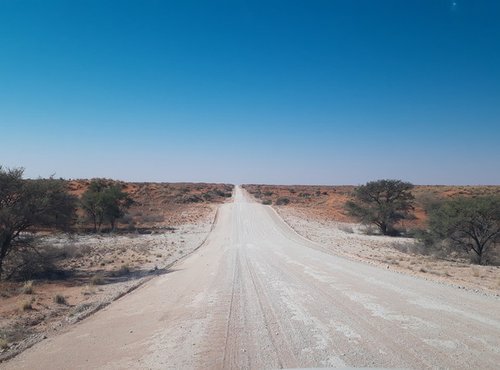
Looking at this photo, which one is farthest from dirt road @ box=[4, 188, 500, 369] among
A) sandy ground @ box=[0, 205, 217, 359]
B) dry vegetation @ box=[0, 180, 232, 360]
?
dry vegetation @ box=[0, 180, 232, 360]

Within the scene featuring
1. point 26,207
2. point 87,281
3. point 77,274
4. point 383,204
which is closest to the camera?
point 87,281

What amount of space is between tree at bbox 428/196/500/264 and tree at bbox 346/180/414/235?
1285 cm

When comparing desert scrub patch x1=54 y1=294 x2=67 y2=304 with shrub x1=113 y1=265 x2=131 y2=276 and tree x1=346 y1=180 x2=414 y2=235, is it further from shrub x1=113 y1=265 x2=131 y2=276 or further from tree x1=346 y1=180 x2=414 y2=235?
tree x1=346 y1=180 x2=414 y2=235

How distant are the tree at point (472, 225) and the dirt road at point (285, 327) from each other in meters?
15.0

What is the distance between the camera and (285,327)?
7832 millimetres

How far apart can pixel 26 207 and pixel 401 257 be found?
21.6 meters

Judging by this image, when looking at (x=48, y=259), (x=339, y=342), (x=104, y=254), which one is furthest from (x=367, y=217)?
(x=339, y=342)

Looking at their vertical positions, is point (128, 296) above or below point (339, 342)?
below

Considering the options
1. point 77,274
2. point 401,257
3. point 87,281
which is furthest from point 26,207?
point 401,257

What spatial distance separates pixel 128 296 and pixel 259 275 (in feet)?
16.0

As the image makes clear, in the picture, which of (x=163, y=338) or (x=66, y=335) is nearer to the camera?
(x=163, y=338)

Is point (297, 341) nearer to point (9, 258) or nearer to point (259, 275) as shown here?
point (259, 275)

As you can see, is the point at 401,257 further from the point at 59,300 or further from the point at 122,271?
the point at 59,300

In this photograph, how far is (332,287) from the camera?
11.7m
